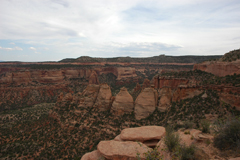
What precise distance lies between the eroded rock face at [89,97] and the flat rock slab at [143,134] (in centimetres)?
1985

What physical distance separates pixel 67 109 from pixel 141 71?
315 feet

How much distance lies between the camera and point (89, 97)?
31.5 meters

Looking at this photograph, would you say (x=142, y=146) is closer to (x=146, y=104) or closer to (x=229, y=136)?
(x=229, y=136)

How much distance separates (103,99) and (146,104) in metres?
9.50

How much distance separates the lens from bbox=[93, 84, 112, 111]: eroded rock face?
29.4 metres

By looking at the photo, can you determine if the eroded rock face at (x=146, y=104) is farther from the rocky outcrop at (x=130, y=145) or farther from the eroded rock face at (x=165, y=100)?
the rocky outcrop at (x=130, y=145)

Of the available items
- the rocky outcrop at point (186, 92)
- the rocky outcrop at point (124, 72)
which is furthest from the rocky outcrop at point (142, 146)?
the rocky outcrop at point (124, 72)

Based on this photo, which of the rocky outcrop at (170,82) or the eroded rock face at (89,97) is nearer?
the rocky outcrop at (170,82)

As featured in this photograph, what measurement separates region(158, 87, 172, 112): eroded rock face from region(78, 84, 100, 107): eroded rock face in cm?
1458

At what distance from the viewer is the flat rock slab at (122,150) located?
9.14m

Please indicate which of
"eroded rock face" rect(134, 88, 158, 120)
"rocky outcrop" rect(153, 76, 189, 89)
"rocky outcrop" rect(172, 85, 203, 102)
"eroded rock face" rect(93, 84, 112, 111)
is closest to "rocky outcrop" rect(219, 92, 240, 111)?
"rocky outcrop" rect(172, 85, 203, 102)

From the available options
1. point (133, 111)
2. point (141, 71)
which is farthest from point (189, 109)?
point (141, 71)

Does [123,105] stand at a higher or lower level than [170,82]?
lower

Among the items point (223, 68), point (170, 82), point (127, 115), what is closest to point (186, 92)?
point (170, 82)
